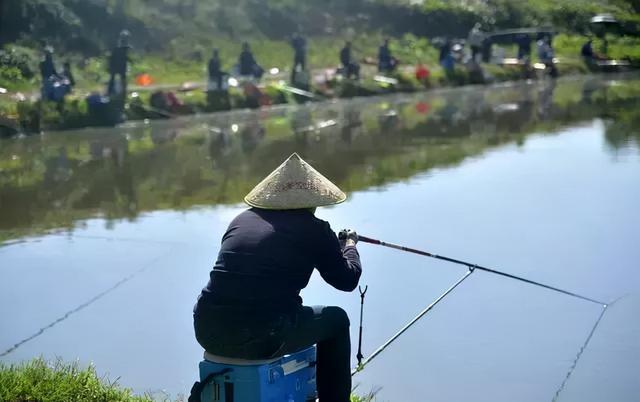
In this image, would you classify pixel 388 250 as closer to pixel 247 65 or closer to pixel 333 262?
pixel 333 262

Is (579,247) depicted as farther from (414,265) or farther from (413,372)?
(413,372)

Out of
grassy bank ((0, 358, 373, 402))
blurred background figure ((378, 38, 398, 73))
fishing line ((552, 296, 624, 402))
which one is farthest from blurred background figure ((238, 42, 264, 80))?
grassy bank ((0, 358, 373, 402))

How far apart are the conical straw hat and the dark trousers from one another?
1.62 feet

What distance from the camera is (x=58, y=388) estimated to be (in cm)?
552

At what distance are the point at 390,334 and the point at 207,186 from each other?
273 inches

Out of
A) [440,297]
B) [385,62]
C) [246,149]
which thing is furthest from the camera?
[385,62]

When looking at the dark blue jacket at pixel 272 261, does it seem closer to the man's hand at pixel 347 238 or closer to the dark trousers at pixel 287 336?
the dark trousers at pixel 287 336

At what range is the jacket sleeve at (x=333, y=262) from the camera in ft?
16.1

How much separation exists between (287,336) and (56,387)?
56.3 inches

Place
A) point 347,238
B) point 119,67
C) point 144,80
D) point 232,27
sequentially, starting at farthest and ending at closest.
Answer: point 232,27 → point 144,80 → point 119,67 → point 347,238

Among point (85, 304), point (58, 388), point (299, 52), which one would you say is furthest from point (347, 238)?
point (299, 52)

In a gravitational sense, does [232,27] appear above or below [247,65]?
above

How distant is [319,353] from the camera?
5.08 m

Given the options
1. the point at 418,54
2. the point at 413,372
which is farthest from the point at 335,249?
the point at 418,54
